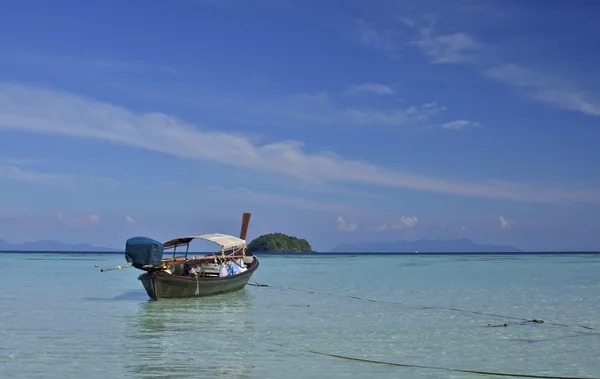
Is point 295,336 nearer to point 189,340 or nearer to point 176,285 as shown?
point 189,340

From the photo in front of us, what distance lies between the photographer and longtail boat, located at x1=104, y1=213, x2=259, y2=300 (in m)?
26.6

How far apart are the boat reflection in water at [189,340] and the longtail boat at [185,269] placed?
729 mm

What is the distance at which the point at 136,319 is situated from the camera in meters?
23.1

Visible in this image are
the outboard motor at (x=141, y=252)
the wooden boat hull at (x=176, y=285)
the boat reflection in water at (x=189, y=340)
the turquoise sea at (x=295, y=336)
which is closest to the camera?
the boat reflection in water at (x=189, y=340)

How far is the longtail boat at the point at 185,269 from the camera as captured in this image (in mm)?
26625

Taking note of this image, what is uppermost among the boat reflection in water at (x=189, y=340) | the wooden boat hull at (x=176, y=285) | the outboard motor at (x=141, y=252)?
the outboard motor at (x=141, y=252)

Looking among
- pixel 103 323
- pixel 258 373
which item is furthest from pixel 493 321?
pixel 103 323

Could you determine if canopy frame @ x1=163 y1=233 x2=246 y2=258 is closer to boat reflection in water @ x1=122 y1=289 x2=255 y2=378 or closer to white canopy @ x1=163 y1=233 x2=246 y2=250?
white canopy @ x1=163 y1=233 x2=246 y2=250

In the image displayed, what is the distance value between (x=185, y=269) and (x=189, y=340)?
1439 centimetres

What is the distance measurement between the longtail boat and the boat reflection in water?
0.73 m

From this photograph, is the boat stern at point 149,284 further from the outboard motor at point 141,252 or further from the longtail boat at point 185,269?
the outboard motor at point 141,252

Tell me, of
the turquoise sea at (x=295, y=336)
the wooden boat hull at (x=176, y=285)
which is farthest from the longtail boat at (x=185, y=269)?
the turquoise sea at (x=295, y=336)

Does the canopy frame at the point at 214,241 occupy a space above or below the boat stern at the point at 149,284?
above

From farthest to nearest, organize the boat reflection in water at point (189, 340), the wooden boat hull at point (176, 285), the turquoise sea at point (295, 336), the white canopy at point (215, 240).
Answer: the white canopy at point (215, 240) < the wooden boat hull at point (176, 285) < the turquoise sea at point (295, 336) < the boat reflection in water at point (189, 340)
